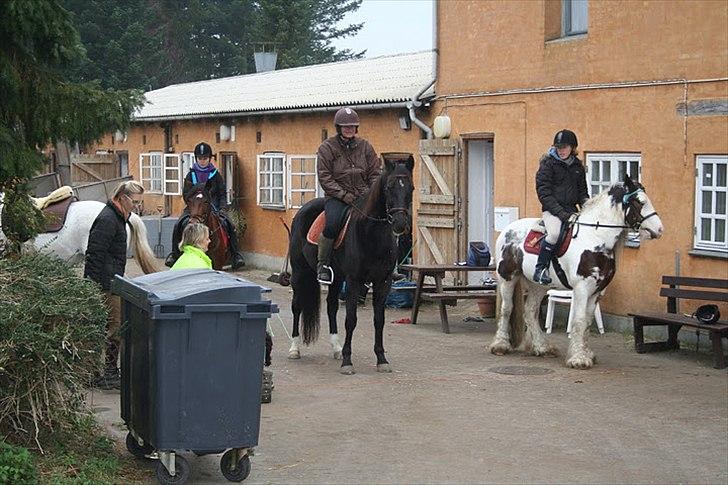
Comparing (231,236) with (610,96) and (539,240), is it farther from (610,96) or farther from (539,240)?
(610,96)

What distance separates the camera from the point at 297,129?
25078 millimetres

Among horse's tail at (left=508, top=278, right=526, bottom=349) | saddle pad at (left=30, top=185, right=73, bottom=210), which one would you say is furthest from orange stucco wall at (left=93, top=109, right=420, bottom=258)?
saddle pad at (left=30, top=185, right=73, bottom=210)

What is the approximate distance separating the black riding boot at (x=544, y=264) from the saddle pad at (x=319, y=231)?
2.25m

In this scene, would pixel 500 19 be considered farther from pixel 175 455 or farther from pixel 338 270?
pixel 175 455

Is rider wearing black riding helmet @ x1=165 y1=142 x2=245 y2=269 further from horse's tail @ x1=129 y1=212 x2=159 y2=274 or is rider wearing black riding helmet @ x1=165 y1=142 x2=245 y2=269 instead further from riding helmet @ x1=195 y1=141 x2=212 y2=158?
horse's tail @ x1=129 y1=212 x2=159 y2=274

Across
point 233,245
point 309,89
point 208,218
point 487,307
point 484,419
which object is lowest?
point 484,419

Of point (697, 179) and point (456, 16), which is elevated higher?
point (456, 16)

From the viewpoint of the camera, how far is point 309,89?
26.9m

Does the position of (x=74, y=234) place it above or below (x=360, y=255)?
above

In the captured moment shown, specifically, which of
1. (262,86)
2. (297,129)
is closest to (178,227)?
Answer: (297,129)

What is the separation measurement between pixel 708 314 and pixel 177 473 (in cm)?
754

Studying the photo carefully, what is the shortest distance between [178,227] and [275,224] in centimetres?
1142

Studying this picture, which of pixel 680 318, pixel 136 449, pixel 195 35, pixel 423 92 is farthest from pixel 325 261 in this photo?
pixel 195 35

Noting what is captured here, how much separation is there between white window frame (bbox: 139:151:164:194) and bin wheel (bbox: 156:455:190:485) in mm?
25230
